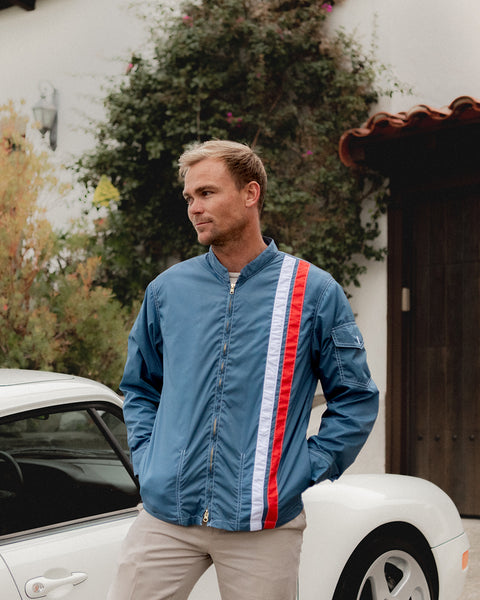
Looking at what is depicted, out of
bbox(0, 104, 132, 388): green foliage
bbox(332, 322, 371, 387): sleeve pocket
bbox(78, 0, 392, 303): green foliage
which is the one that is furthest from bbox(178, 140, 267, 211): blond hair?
bbox(78, 0, 392, 303): green foliage

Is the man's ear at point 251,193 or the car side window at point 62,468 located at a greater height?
the man's ear at point 251,193

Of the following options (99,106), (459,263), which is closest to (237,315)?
Result: (459,263)

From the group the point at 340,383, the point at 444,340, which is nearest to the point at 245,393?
the point at 340,383

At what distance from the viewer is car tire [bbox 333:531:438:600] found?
9.84ft

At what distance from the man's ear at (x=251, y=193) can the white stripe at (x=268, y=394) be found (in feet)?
0.71

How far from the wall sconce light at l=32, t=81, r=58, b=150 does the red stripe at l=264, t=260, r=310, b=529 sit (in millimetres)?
7586

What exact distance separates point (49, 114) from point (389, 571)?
738 centimetres

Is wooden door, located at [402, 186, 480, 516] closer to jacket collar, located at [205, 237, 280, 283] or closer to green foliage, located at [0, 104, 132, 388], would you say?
green foliage, located at [0, 104, 132, 388]

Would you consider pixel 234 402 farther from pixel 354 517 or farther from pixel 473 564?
pixel 473 564

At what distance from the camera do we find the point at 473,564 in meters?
4.82

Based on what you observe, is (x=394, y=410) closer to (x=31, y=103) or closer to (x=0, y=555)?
(x=0, y=555)

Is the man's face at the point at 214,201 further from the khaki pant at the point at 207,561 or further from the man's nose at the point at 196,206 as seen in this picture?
the khaki pant at the point at 207,561

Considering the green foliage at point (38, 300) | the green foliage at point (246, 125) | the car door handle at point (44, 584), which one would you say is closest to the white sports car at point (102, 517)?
the car door handle at point (44, 584)

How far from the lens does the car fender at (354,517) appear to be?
9.46 feet
